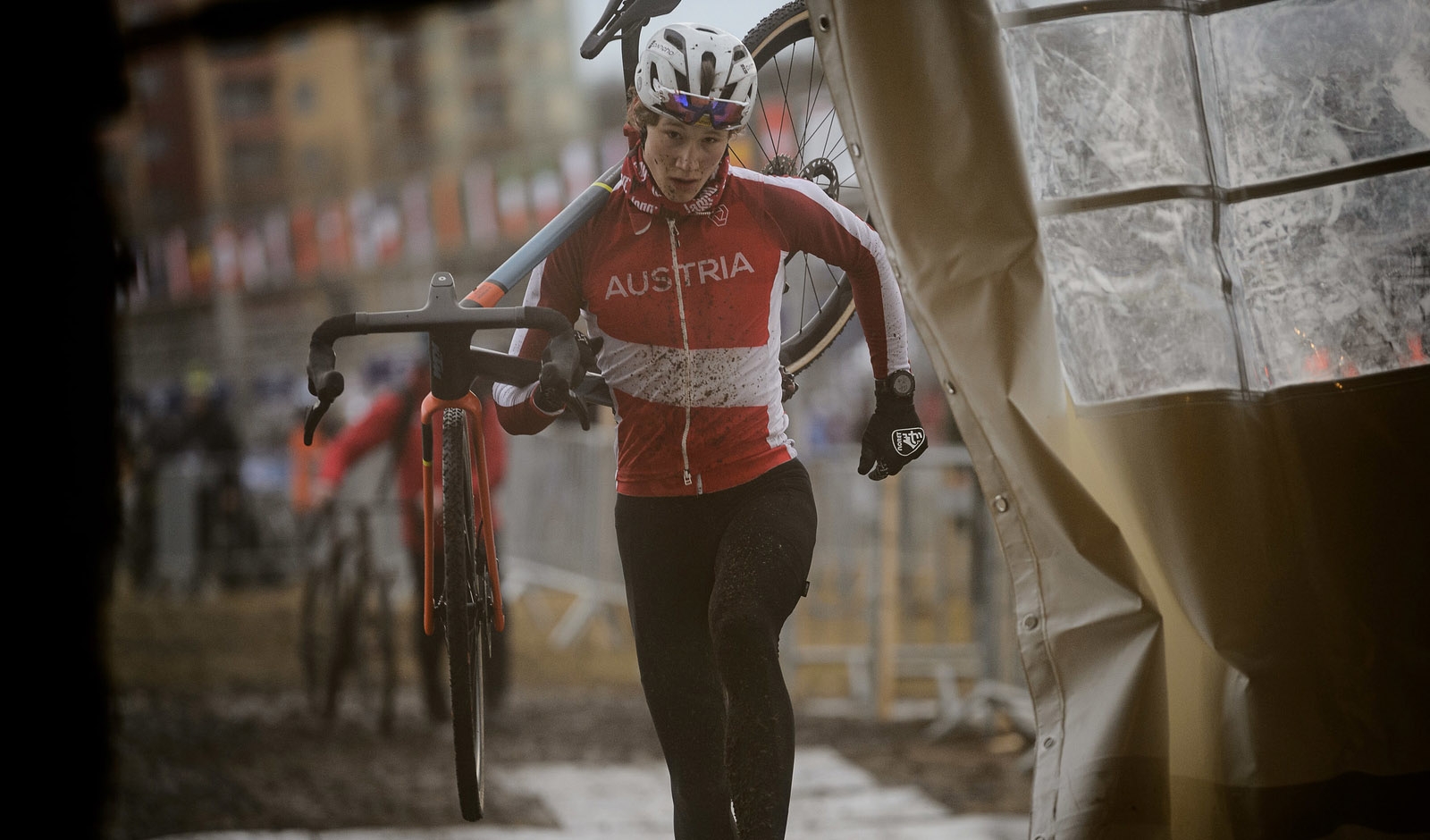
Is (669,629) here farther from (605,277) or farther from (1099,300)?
(1099,300)

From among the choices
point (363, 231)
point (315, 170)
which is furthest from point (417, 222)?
point (315, 170)

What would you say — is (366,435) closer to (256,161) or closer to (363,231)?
(363,231)

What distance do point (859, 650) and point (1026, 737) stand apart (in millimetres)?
1116

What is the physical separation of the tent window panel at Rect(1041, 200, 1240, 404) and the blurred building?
0.90 meters

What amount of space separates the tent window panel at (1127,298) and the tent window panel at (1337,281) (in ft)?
0.43

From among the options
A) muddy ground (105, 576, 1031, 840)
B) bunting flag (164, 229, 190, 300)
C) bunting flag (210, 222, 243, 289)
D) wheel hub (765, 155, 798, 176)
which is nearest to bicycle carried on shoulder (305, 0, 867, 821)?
wheel hub (765, 155, 798, 176)

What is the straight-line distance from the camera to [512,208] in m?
3.38

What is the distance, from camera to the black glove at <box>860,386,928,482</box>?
1.95 m

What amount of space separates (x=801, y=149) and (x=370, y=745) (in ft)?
18.9

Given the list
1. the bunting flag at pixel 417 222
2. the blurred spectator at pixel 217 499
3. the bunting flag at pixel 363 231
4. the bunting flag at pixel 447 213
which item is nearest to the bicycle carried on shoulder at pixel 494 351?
the bunting flag at pixel 447 213

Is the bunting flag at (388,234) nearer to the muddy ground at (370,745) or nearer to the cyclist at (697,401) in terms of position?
the muddy ground at (370,745)

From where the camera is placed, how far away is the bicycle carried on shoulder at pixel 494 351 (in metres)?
1.76

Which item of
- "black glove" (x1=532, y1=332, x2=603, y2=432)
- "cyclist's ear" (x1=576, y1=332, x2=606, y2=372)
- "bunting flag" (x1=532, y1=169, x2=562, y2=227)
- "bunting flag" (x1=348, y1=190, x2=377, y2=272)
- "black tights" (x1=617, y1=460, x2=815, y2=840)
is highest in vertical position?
"bunting flag" (x1=348, y1=190, x2=377, y2=272)

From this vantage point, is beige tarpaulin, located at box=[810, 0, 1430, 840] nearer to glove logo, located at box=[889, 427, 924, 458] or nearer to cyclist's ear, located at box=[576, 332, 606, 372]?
glove logo, located at box=[889, 427, 924, 458]
